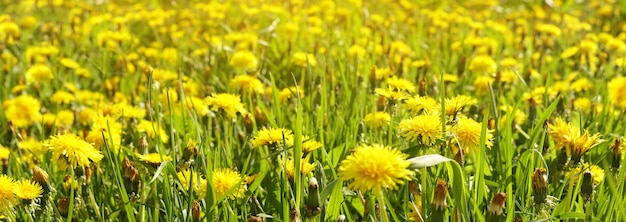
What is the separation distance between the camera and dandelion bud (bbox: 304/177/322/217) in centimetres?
102

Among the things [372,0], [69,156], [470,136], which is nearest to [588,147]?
[470,136]

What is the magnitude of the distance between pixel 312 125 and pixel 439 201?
2.32ft

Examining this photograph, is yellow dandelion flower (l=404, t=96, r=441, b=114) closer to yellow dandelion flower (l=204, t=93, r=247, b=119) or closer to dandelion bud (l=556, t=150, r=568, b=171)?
dandelion bud (l=556, t=150, r=568, b=171)

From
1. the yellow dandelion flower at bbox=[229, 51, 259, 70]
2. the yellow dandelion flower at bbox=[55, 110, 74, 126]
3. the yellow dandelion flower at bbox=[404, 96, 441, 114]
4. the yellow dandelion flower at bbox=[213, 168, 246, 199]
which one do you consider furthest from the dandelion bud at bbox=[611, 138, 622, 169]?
the yellow dandelion flower at bbox=[55, 110, 74, 126]

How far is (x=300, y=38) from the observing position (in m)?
3.30

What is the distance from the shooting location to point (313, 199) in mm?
1034

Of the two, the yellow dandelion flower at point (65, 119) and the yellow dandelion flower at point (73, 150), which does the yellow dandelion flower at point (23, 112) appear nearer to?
the yellow dandelion flower at point (65, 119)

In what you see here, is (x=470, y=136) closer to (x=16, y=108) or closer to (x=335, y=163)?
(x=335, y=163)

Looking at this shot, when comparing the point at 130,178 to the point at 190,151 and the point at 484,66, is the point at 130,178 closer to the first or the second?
the point at 190,151

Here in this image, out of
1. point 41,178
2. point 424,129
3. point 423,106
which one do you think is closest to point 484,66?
point 423,106

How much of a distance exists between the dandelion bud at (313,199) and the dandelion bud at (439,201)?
0.64 ft

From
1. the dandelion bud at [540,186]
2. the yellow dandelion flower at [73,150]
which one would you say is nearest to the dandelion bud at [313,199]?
the dandelion bud at [540,186]

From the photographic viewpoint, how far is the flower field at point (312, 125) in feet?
3.73

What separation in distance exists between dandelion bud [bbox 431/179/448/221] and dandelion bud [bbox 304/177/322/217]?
0.20 meters
